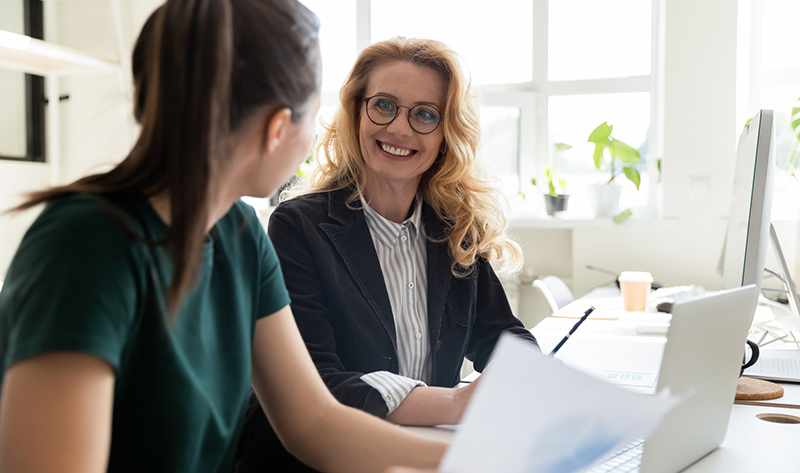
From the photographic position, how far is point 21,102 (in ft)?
11.6

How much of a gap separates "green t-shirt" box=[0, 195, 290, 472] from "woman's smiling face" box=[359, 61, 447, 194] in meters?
0.63

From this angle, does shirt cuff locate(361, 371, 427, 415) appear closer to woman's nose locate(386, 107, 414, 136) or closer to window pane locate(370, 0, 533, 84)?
woman's nose locate(386, 107, 414, 136)

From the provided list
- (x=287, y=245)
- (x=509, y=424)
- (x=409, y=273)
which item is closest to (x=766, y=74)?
(x=409, y=273)

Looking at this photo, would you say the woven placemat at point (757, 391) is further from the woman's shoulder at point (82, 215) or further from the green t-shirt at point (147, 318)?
the woman's shoulder at point (82, 215)

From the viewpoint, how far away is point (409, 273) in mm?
1491

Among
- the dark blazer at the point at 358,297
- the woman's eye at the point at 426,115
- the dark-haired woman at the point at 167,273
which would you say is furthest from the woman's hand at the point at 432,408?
the woman's eye at the point at 426,115

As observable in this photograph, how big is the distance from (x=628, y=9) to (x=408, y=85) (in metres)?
2.51

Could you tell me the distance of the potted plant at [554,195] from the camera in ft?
11.3

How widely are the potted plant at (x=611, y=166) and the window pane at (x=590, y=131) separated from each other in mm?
117

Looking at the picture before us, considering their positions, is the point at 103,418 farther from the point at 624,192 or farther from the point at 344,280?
the point at 624,192

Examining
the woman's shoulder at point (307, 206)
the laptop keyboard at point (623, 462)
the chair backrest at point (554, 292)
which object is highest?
the woman's shoulder at point (307, 206)

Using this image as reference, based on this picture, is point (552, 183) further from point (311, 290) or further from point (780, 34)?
point (311, 290)

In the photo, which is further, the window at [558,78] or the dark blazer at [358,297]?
the window at [558,78]

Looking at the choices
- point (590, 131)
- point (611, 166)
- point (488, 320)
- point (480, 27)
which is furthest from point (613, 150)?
point (488, 320)
